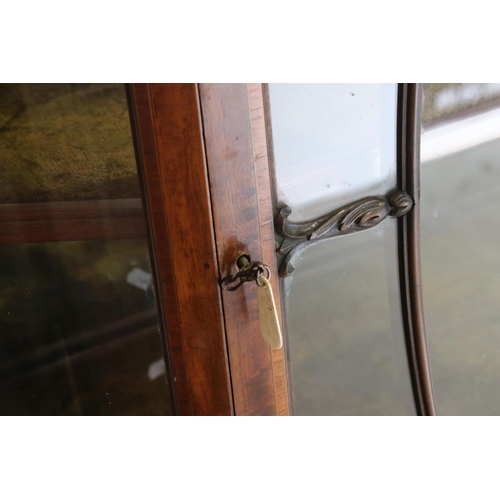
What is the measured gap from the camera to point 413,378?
2.30 feet

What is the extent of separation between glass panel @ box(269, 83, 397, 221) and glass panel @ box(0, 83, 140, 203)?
0.14 m

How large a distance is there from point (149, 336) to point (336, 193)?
23 centimetres

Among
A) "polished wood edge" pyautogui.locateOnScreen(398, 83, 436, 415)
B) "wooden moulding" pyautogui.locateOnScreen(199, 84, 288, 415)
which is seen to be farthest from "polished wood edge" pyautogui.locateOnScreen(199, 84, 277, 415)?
"polished wood edge" pyautogui.locateOnScreen(398, 83, 436, 415)

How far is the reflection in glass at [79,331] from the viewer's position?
538 millimetres

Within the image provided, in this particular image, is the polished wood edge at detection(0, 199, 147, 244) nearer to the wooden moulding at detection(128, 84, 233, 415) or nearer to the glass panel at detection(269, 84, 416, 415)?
the wooden moulding at detection(128, 84, 233, 415)

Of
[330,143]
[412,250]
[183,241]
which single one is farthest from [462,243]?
[183,241]

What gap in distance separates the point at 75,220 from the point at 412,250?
35cm

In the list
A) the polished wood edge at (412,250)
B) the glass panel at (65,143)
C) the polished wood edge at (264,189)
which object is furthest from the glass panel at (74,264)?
the polished wood edge at (412,250)

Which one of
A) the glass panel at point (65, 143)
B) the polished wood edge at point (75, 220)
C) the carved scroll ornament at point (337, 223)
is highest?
the glass panel at point (65, 143)

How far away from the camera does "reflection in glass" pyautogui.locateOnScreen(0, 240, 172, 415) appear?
538 mm

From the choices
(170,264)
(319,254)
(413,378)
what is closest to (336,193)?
(319,254)

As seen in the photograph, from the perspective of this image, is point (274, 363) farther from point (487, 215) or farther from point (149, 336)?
point (487, 215)

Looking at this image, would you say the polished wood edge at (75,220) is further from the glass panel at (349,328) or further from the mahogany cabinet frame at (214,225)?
the glass panel at (349,328)

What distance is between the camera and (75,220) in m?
0.52
